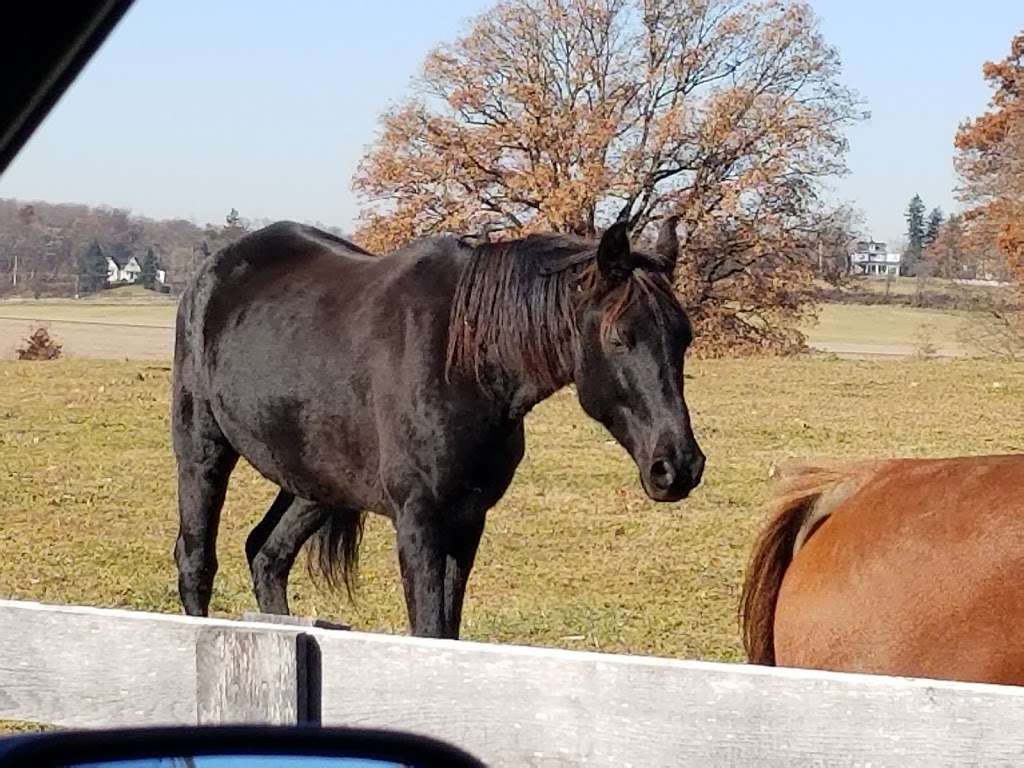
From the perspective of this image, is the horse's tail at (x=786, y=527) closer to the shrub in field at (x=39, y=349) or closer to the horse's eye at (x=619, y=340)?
the horse's eye at (x=619, y=340)

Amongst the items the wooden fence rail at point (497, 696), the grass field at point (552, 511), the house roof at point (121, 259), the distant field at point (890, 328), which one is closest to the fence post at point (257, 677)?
the wooden fence rail at point (497, 696)

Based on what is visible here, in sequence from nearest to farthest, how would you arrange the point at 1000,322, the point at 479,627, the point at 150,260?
the point at 479,627, the point at 150,260, the point at 1000,322

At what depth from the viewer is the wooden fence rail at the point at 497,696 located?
295cm

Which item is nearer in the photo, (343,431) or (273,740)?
A: (273,740)

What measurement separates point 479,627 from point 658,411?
229cm

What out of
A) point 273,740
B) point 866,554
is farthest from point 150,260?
point 273,740

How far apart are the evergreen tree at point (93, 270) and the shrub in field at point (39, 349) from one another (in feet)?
3.18

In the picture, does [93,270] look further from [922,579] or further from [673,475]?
[922,579]

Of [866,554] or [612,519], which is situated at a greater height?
[866,554]

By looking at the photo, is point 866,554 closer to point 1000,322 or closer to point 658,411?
point 658,411

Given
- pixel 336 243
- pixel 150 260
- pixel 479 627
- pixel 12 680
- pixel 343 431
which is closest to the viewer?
pixel 12 680

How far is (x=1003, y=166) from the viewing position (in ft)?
67.4

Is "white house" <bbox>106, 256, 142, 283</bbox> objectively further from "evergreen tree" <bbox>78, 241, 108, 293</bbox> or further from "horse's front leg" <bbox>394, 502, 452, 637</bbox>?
"horse's front leg" <bbox>394, 502, 452, 637</bbox>

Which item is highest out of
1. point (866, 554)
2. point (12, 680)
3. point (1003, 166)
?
point (1003, 166)
